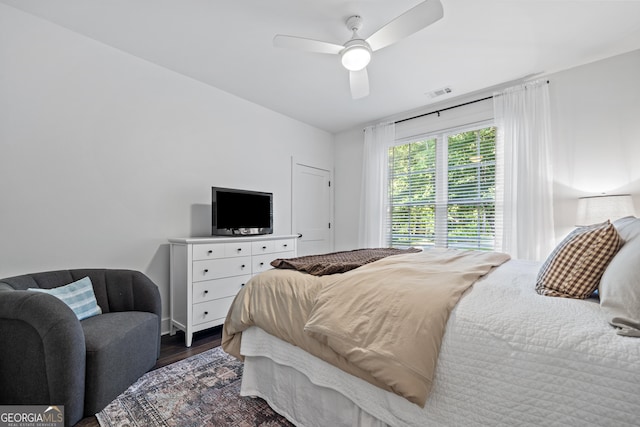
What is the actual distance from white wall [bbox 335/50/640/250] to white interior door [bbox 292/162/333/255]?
3023mm

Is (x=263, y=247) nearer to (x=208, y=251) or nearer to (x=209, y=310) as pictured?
(x=208, y=251)

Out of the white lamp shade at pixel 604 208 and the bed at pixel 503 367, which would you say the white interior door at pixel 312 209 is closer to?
the bed at pixel 503 367

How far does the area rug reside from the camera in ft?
4.89

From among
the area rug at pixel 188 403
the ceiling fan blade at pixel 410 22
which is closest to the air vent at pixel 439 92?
the ceiling fan blade at pixel 410 22

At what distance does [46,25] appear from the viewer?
219cm

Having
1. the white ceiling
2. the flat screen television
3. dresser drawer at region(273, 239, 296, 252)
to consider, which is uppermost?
the white ceiling

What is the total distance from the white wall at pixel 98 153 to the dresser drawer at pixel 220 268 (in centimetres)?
54

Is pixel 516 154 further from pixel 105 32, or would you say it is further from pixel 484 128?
pixel 105 32

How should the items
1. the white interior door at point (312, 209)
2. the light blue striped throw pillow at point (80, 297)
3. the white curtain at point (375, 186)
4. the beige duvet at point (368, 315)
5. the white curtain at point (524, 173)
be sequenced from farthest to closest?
the white interior door at point (312, 209) < the white curtain at point (375, 186) < the white curtain at point (524, 173) < the light blue striped throw pillow at point (80, 297) < the beige duvet at point (368, 315)

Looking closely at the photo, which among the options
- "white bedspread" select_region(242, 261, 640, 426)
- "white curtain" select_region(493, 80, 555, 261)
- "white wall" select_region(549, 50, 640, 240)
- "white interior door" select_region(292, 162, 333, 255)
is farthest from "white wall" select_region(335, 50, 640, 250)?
"white interior door" select_region(292, 162, 333, 255)

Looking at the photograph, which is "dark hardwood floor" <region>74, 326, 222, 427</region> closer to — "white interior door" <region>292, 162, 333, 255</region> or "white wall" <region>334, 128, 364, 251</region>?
"white interior door" <region>292, 162, 333, 255</region>

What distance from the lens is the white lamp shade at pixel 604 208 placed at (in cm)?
221

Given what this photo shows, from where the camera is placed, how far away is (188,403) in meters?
1.65

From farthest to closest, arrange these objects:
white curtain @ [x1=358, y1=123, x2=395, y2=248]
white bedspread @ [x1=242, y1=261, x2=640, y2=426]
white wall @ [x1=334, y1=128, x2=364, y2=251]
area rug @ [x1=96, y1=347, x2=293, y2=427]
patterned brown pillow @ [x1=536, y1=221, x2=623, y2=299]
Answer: white wall @ [x1=334, y1=128, x2=364, y2=251]
white curtain @ [x1=358, y1=123, x2=395, y2=248]
area rug @ [x1=96, y1=347, x2=293, y2=427]
patterned brown pillow @ [x1=536, y1=221, x2=623, y2=299]
white bedspread @ [x1=242, y1=261, x2=640, y2=426]
